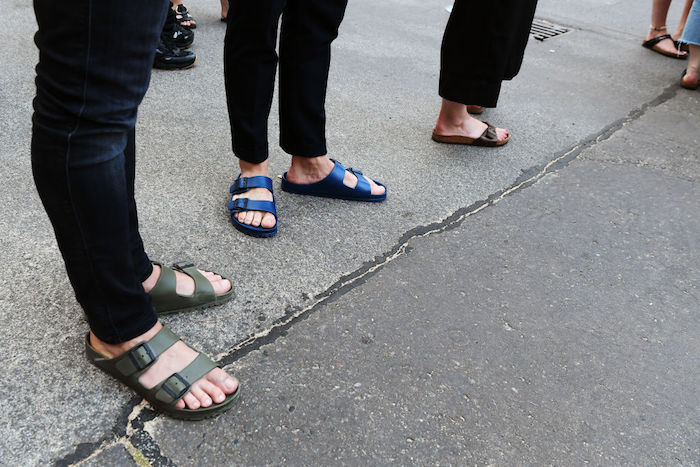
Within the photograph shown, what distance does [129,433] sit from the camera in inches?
48.0

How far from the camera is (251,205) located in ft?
6.23

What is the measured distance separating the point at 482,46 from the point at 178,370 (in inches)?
69.1

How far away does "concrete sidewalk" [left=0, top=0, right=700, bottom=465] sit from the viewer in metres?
1.27

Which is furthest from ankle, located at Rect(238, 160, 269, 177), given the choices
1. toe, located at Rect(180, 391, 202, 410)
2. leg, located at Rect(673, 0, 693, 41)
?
leg, located at Rect(673, 0, 693, 41)

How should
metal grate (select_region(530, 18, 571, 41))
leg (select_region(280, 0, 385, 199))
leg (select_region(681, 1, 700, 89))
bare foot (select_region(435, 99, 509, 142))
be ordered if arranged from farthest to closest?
metal grate (select_region(530, 18, 571, 41))
leg (select_region(681, 1, 700, 89))
bare foot (select_region(435, 99, 509, 142))
leg (select_region(280, 0, 385, 199))

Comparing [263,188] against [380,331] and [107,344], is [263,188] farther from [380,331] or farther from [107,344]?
[107,344]

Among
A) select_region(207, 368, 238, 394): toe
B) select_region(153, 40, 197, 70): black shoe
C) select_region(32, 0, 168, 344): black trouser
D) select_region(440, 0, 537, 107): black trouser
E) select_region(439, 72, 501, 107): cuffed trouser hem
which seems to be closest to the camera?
select_region(32, 0, 168, 344): black trouser

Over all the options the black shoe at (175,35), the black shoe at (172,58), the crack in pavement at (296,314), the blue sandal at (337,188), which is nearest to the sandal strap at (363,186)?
the blue sandal at (337,188)

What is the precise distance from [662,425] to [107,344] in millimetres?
1254

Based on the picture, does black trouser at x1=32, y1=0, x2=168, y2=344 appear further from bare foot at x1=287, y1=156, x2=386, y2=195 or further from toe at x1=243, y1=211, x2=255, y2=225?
bare foot at x1=287, y1=156, x2=386, y2=195

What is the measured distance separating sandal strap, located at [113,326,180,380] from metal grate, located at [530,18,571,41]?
12.3ft

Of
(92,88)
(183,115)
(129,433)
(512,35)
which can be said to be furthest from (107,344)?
(512,35)

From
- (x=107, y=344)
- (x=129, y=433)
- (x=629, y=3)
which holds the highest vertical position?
(x=629, y=3)

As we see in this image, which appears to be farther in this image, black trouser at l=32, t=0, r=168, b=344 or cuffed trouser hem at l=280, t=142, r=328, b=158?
cuffed trouser hem at l=280, t=142, r=328, b=158
